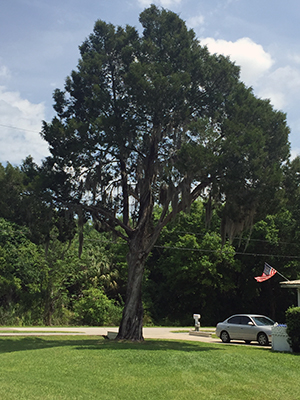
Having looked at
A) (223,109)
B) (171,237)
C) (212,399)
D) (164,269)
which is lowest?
(212,399)

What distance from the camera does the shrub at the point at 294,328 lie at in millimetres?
15742

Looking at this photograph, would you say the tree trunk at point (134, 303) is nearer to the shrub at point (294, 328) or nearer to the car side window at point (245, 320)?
the car side window at point (245, 320)

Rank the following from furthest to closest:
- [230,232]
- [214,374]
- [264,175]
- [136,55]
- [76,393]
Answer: [136,55] → [230,232] → [264,175] → [214,374] → [76,393]

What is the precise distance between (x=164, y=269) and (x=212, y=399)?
3356cm

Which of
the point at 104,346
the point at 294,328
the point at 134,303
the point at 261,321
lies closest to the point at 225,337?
the point at 261,321

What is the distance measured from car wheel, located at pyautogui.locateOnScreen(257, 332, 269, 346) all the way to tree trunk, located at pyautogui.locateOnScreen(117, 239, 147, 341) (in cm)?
582

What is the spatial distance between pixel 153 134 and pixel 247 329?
1032 cm

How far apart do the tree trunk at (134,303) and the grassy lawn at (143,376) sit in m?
4.80

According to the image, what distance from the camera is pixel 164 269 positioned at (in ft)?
136

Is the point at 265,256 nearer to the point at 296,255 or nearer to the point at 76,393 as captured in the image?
the point at 296,255

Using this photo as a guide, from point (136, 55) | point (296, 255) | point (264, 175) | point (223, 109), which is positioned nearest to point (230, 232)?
point (264, 175)

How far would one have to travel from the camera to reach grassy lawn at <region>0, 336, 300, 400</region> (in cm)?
807

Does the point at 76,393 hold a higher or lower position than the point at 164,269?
lower

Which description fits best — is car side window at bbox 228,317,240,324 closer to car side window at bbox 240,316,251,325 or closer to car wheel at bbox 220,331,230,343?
car side window at bbox 240,316,251,325
